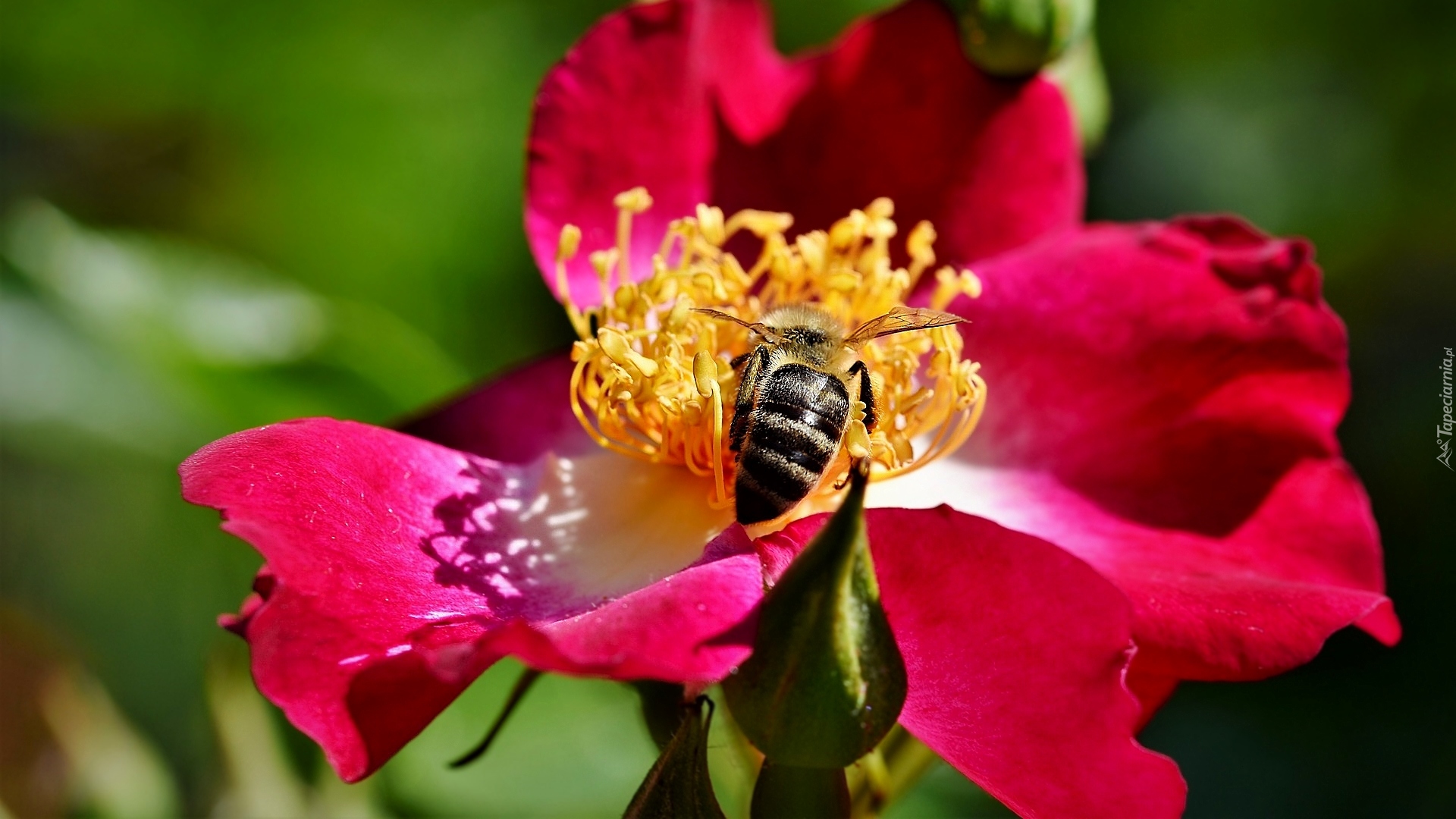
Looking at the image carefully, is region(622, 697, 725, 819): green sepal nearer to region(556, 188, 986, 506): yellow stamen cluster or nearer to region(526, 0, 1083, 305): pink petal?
region(556, 188, 986, 506): yellow stamen cluster

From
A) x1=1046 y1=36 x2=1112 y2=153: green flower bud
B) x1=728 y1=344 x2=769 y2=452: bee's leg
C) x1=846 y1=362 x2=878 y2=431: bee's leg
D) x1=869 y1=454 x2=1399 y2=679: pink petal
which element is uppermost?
x1=1046 y1=36 x2=1112 y2=153: green flower bud

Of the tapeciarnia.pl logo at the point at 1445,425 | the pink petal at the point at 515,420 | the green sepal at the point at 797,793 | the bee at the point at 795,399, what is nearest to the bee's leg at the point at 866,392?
the bee at the point at 795,399

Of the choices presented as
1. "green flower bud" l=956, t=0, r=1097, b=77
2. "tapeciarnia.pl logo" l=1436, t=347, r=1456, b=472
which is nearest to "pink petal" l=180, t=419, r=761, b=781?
"green flower bud" l=956, t=0, r=1097, b=77

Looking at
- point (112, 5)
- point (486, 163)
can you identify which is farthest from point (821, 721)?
point (112, 5)

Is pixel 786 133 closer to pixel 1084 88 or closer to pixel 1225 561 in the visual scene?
pixel 1084 88

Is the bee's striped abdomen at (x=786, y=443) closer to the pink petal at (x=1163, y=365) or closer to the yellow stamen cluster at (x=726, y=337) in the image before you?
the yellow stamen cluster at (x=726, y=337)

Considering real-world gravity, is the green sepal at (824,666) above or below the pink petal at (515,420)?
above
